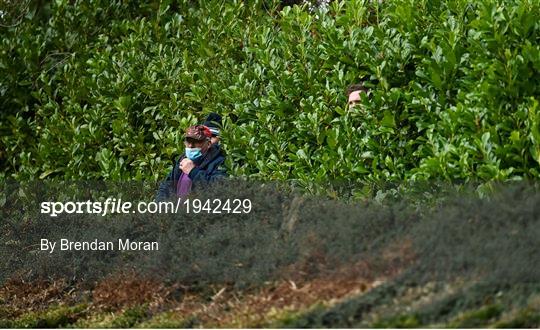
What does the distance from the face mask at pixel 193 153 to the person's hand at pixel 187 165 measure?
0.11ft

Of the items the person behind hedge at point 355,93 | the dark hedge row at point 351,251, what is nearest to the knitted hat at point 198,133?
the dark hedge row at point 351,251

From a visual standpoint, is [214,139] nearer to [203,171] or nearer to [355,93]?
[203,171]

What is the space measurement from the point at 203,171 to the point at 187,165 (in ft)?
0.49

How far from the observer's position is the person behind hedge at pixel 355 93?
7367mm

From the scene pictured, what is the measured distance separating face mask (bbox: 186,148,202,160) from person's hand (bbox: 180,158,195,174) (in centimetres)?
3

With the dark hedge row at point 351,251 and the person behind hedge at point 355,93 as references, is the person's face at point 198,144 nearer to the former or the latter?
the dark hedge row at point 351,251

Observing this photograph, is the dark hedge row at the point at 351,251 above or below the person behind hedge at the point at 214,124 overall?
below

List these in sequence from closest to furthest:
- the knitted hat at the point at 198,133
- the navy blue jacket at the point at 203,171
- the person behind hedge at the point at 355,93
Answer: the person behind hedge at the point at 355,93
the navy blue jacket at the point at 203,171
the knitted hat at the point at 198,133

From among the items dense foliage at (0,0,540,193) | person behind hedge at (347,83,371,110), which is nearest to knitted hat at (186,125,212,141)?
dense foliage at (0,0,540,193)

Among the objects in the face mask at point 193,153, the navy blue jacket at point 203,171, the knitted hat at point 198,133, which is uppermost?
the knitted hat at point 198,133

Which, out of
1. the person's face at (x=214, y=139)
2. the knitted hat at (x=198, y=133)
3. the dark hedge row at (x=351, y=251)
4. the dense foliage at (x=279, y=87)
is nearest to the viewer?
the dark hedge row at (x=351, y=251)

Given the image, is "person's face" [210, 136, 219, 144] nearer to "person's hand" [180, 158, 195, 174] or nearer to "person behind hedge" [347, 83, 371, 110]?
"person's hand" [180, 158, 195, 174]

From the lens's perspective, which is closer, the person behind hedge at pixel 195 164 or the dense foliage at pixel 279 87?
the dense foliage at pixel 279 87

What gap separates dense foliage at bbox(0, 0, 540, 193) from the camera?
20.9 feet
